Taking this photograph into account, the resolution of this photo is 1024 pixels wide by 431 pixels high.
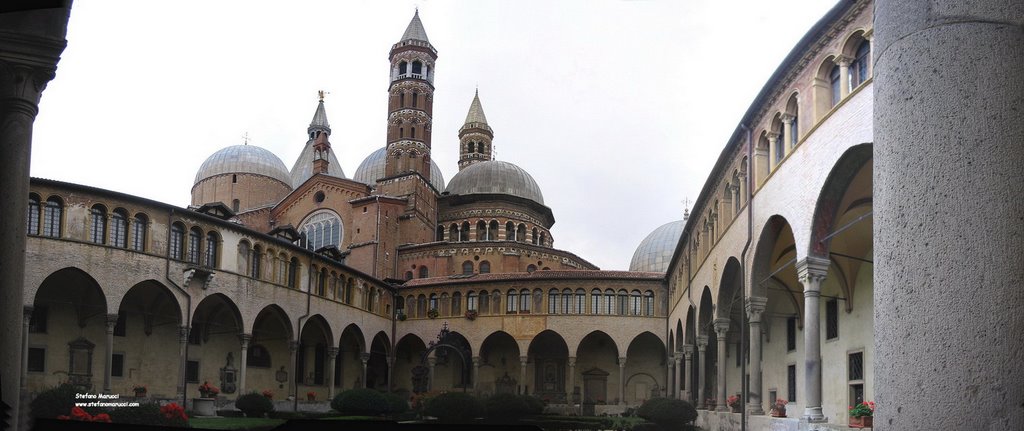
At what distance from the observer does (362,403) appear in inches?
1281

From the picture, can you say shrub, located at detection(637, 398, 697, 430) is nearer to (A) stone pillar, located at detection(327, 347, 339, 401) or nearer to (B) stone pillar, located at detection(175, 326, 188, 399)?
(B) stone pillar, located at detection(175, 326, 188, 399)

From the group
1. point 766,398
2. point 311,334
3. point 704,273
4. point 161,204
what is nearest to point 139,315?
point 161,204

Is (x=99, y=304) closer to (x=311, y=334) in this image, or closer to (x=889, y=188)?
(x=311, y=334)

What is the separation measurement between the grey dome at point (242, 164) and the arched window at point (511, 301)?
85.2 feet

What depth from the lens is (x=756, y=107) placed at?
69.0ft

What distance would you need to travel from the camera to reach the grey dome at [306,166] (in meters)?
74.1

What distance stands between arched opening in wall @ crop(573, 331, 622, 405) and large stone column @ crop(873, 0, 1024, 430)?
1781 inches

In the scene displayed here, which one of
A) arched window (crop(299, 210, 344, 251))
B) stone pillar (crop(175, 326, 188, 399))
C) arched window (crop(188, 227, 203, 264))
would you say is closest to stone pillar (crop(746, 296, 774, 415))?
stone pillar (crop(175, 326, 188, 399))

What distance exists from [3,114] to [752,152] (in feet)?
62.8

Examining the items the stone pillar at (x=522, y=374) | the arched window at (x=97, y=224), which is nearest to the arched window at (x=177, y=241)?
the arched window at (x=97, y=224)

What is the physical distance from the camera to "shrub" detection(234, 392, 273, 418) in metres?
30.8

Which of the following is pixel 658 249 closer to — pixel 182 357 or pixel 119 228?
pixel 182 357

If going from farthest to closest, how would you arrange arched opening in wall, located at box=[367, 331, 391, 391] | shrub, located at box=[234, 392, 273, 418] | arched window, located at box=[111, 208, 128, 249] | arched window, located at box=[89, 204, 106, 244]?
1. arched opening in wall, located at box=[367, 331, 391, 391]
2. shrub, located at box=[234, 392, 273, 418]
3. arched window, located at box=[111, 208, 128, 249]
4. arched window, located at box=[89, 204, 106, 244]

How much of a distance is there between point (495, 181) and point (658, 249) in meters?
11.2
